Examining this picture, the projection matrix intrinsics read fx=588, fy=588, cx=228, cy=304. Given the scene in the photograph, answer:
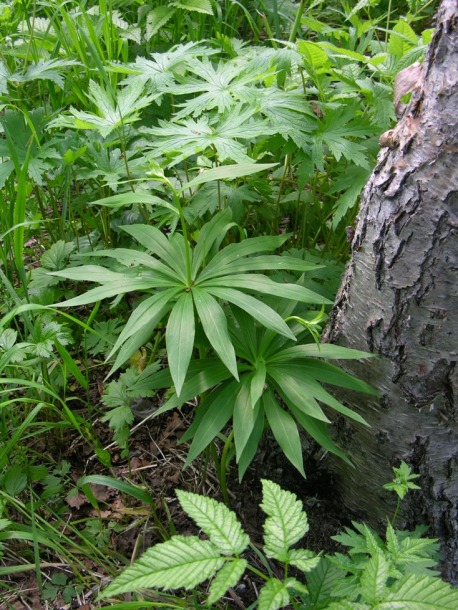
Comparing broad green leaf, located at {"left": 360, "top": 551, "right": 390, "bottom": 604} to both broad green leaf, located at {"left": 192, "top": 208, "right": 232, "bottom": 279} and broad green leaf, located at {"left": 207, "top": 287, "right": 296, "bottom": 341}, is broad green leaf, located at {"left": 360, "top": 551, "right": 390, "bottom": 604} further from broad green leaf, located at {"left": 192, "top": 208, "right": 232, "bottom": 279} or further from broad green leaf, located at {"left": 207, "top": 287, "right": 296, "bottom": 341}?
broad green leaf, located at {"left": 192, "top": 208, "right": 232, "bottom": 279}

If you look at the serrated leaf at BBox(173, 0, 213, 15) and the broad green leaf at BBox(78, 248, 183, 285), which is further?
the serrated leaf at BBox(173, 0, 213, 15)

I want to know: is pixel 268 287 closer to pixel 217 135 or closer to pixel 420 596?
pixel 217 135

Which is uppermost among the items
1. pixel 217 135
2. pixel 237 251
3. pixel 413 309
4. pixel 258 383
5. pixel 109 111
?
pixel 109 111

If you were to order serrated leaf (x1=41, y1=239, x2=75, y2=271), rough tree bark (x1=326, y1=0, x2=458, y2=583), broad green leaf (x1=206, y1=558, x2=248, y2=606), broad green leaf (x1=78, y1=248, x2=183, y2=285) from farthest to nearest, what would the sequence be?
serrated leaf (x1=41, y1=239, x2=75, y2=271), broad green leaf (x1=78, y1=248, x2=183, y2=285), rough tree bark (x1=326, y1=0, x2=458, y2=583), broad green leaf (x1=206, y1=558, x2=248, y2=606)

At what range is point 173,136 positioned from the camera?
5.98 ft

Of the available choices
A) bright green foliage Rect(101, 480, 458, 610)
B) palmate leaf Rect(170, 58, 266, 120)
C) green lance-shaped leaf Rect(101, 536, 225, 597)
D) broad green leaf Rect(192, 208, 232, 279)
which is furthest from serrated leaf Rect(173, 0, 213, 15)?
green lance-shaped leaf Rect(101, 536, 225, 597)

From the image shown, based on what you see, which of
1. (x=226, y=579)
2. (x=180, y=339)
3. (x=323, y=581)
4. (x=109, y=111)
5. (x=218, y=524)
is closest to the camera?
(x=226, y=579)

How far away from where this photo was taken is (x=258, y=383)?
1.46 meters

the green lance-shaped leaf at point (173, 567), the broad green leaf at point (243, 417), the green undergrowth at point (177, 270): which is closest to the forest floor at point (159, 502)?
the green undergrowth at point (177, 270)

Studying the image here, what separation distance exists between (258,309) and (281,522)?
53cm

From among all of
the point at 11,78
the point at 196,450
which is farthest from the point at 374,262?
the point at 11,78

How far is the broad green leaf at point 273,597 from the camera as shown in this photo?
3.38 ft

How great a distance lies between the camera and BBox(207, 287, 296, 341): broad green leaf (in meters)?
1.44

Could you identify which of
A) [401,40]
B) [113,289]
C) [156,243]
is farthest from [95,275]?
[401,40]
